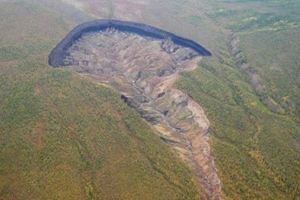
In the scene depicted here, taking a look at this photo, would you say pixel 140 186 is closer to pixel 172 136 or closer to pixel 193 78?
pixel 172 136

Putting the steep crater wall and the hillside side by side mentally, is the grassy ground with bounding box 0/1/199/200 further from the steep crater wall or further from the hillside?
the steep crater wall

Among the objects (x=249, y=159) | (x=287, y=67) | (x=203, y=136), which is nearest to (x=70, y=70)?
(x=203, y=136)

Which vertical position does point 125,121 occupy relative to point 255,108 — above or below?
below

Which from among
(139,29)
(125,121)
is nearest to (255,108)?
(125,121)

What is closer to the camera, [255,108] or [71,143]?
[71,143]

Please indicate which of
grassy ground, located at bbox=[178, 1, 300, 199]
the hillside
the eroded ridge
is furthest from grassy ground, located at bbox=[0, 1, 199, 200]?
grassy ground, located at bbox=[178, 1, 300, 199]

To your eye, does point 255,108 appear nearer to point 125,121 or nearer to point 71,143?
point 125,121
